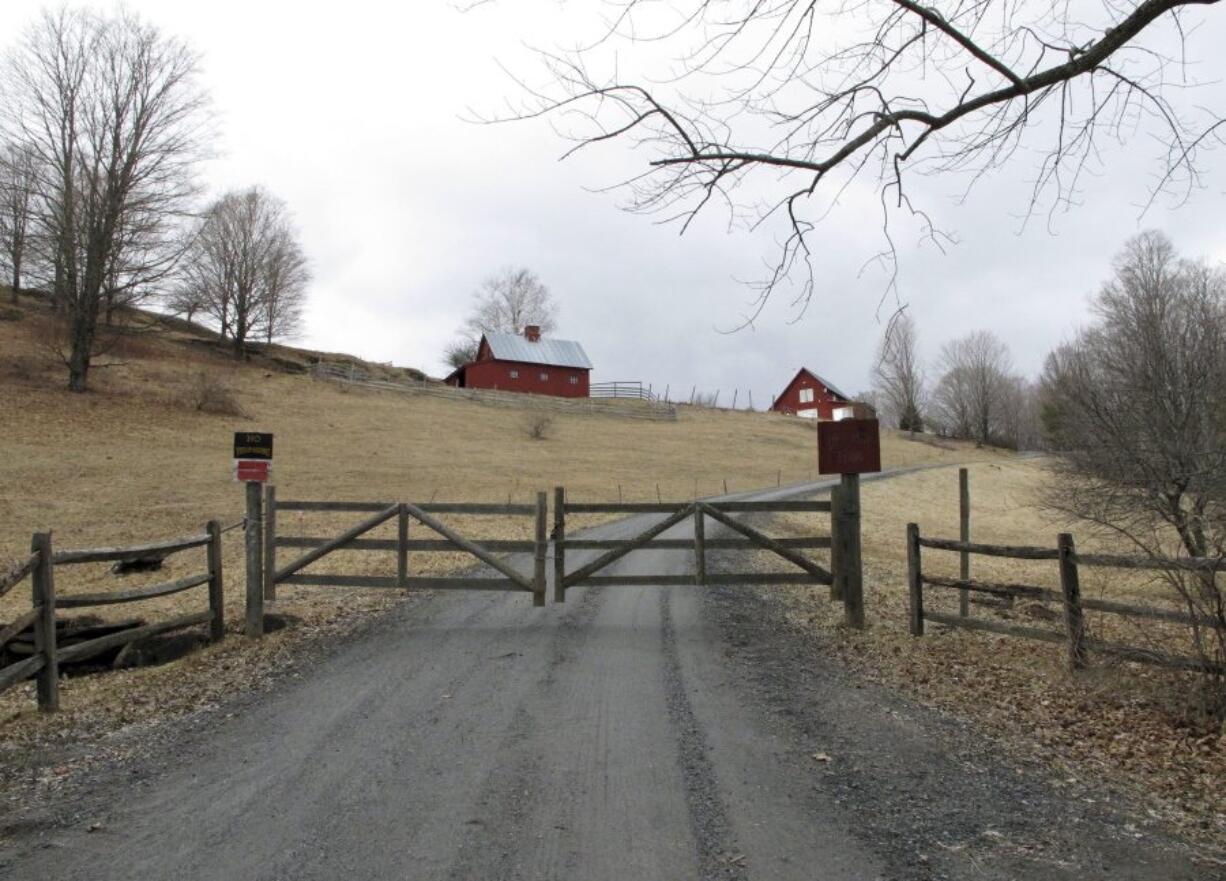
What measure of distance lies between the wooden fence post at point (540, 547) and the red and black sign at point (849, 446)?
123 inches

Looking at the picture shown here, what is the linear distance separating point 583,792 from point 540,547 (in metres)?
4.85

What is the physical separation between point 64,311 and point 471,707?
4518 centimetres

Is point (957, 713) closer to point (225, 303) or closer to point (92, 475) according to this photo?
point (92, 475)

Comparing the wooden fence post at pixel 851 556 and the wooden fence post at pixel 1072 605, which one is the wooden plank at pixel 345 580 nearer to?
the wooden fence post at pixel 851 556

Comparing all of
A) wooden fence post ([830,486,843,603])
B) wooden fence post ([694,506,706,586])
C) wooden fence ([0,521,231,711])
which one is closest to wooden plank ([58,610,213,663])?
wooden fence ([0,521,231,711])

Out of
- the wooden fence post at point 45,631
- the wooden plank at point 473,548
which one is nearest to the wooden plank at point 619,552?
the wooden plank at point 473,548

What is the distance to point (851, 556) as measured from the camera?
8820 mm

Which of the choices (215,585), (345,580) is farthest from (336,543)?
(215,585)

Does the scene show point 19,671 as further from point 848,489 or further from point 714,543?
point 848,489

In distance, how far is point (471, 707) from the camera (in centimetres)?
596

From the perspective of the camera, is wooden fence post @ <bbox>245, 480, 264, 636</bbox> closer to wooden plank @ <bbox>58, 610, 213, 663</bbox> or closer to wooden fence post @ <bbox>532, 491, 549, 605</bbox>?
wooden plank @ <bbox>58, 610, 213, 663</bbox>

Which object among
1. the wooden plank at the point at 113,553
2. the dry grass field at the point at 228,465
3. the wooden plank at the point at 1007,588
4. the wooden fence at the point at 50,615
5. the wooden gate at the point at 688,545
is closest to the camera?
the wooden fence at the point at 50,615

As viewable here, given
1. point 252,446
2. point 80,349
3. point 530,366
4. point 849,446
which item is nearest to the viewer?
point 252,446

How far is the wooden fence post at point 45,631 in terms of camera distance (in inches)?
248
